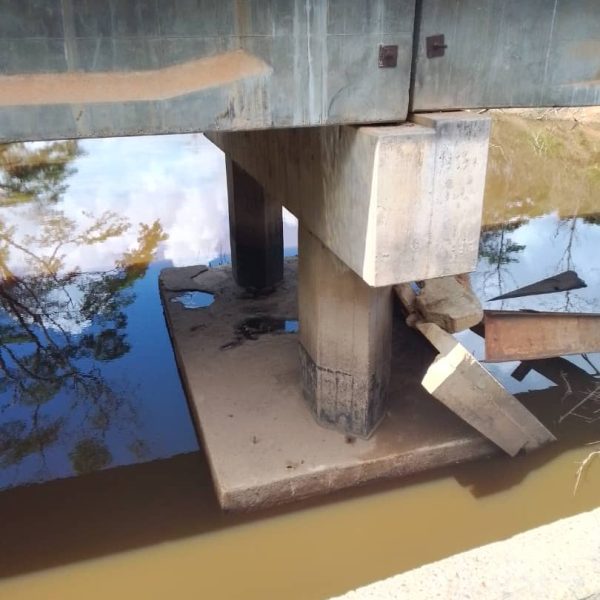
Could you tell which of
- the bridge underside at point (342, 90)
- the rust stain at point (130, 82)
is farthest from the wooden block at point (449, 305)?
the rust stain at point (130, 82)

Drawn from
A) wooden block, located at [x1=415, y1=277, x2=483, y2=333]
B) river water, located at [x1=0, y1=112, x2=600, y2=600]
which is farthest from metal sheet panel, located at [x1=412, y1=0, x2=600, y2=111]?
river water, located at [x1=0, y1=112, x2=600, y2=600]

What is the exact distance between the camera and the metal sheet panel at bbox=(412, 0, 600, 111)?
11.8 feet

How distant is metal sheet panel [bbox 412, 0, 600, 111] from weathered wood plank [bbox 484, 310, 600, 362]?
2.08 meters

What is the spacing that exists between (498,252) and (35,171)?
418 inches

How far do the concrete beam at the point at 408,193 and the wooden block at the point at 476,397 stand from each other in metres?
1.12

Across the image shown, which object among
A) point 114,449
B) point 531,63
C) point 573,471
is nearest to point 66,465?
point 114,449

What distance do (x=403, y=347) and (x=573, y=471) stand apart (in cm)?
204

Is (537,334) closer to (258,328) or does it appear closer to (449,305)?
(449,305)

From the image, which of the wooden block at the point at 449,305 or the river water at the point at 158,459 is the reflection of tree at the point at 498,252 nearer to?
the river water at the point at 158,459

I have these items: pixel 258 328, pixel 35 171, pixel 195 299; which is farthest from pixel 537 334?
pixel 35 171

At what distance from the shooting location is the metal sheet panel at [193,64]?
3018mm

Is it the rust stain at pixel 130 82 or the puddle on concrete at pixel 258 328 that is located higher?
the rust stain at pixel 130 82

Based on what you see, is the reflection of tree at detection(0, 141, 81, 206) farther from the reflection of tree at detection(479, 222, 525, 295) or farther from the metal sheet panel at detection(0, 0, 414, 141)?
the metal sheet panel at detection(0, 0, 414, 141)

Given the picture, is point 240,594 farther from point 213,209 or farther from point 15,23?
point 213,209
